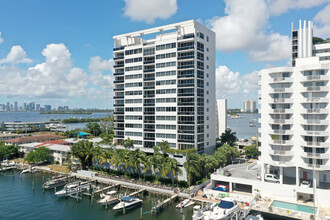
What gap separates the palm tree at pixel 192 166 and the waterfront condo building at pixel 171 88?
10.7m

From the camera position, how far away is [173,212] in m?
54.2

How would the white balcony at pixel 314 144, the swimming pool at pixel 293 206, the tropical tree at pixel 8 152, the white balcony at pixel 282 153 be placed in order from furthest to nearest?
the tropical tree at pixel 8 152 < the white balcony at pixel 282 153 < the white balcony at pixel 314 144 < the swimming pool at pixel 293 206

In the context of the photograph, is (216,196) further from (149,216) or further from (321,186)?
(321,186)

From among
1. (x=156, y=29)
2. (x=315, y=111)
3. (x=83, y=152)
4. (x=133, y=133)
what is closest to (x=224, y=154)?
(x=315, y=111)

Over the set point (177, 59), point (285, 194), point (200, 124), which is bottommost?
point (285, 194)

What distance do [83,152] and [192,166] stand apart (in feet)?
128

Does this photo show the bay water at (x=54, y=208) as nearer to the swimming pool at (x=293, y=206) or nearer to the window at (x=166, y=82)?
the swimming pool at (x=293, y=206)

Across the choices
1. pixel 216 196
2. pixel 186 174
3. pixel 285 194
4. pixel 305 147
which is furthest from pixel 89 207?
pixel 305 147

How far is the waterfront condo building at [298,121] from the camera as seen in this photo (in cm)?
5381

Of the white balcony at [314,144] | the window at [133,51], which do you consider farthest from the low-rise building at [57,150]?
the white balcony at [314,144]

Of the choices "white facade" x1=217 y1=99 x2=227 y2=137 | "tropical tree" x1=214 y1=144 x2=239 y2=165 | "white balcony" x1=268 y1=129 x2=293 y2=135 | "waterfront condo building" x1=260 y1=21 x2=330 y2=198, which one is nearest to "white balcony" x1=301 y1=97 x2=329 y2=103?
"waterfront condo building" x1=260 y1=21 x2=330 y2=198

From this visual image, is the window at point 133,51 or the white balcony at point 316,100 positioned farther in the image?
the window at point 133,51

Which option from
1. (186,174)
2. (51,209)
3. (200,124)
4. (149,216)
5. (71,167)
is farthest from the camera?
(71,167)

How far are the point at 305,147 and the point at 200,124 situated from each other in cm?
3085
